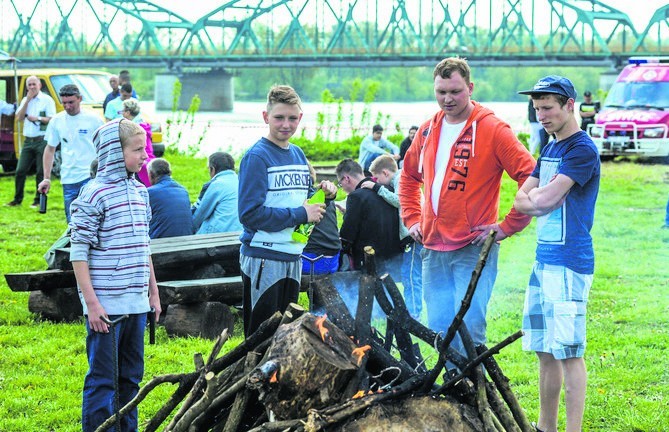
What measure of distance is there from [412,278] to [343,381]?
12.8ft

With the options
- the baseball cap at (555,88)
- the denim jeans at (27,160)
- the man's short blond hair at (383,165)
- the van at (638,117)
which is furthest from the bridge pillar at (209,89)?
the baseball cap at (555,88)

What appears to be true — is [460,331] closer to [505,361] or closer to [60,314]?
[505,361]

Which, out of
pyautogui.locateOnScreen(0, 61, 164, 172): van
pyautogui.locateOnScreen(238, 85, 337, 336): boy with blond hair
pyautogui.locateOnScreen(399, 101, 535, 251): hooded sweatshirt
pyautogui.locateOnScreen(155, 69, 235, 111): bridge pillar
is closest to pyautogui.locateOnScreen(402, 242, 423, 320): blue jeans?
pyautogui.locateOnScreen(399, 101, 535, 251): hooded sweatshirt

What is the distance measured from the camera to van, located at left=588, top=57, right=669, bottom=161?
19844mm

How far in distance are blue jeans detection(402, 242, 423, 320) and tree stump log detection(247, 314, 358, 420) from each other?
12.1 ft

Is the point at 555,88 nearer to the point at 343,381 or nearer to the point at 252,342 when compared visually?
the point at 343,381

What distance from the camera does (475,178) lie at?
4.46m

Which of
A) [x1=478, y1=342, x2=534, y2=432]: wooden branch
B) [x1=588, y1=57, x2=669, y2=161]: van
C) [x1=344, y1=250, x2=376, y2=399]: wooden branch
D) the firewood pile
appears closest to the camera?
the firewood pile

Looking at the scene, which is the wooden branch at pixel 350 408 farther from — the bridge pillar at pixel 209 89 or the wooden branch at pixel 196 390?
the bridge pillar at pixel 209 89

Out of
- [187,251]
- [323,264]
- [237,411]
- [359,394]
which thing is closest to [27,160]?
[187,251]

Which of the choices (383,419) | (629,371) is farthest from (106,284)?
(629,371)

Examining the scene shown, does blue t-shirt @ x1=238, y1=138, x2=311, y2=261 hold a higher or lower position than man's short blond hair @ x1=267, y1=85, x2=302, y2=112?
lower

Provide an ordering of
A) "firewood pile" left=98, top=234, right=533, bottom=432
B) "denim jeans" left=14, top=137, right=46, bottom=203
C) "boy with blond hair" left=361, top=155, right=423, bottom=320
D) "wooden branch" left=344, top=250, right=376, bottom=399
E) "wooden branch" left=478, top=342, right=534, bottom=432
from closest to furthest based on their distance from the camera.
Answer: "firewood pile" left=98, top=234, right=533, bottom=432, "wooden branch" left=344, top=250, right=376, bottom=399, "wooden branch" left=478, top=342, right=534, bottom=432, "boy with blond hair" left=361, top=155, right=423, bottom=320, "denim jeans" left=14, top=137, right=46, bottom=203

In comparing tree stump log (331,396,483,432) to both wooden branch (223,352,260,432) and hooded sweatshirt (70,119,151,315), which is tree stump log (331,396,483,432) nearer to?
wooden branch (223,352,260,432)
